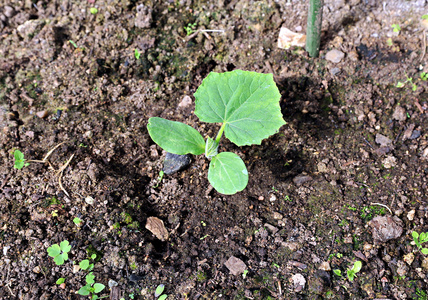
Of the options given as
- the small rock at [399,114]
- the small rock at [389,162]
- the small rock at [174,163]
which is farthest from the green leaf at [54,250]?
the small rock at [399,114]

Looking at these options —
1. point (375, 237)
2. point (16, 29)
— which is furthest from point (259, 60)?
point (16, 29)

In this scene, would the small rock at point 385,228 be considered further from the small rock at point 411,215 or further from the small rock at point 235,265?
the small rock at point 235,265

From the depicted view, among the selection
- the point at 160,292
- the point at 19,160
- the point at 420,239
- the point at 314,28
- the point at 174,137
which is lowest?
the point at 160,292

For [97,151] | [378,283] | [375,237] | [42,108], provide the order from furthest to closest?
[42,108] < [97,151] < [375,237] < [378,283]

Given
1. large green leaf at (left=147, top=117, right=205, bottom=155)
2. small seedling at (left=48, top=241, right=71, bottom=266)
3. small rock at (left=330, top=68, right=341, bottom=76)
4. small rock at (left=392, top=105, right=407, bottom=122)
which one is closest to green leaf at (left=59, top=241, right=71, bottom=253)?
small seedling at (left=48, top=241, right=71, bottom=266)

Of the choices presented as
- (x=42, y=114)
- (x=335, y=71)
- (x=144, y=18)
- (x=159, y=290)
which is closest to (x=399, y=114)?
(x=335, y=71)

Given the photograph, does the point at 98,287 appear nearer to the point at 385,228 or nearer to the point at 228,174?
the point at 228,174

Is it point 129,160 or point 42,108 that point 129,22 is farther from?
point 129,160
